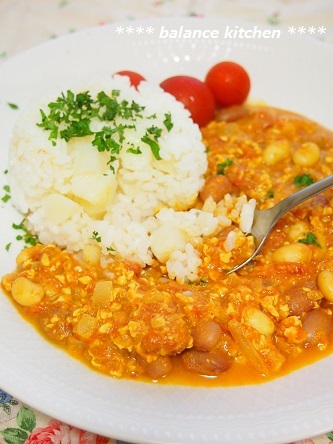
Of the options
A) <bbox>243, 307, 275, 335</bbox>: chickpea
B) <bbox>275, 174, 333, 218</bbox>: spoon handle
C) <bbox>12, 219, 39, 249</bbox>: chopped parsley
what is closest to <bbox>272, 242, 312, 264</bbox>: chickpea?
<bbox>275, 174, 333, 218</bbox>: spoon handle

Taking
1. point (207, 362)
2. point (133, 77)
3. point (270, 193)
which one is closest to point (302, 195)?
point (270, 193)

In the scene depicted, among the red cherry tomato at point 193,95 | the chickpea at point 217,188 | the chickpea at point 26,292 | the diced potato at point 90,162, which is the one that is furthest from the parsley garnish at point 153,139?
the chickpea at point 26,292

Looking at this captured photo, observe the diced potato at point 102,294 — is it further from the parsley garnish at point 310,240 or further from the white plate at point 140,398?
the parsley garnish at point 310,240

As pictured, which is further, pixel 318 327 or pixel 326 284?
pixel 326 284

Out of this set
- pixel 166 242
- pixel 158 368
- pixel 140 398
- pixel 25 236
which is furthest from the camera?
pixel 25 236

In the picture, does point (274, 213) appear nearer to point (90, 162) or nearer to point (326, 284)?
point (326, 284)

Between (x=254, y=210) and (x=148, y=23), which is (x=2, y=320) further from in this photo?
(x=148, y=23)

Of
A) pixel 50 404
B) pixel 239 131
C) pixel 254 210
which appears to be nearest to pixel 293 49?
pixel 239 131
